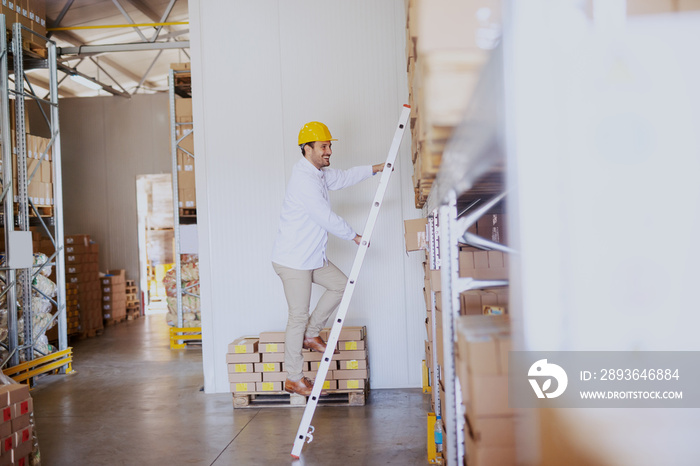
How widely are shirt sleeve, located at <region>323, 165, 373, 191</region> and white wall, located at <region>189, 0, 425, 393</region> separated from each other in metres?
0.70

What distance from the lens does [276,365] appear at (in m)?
5.08

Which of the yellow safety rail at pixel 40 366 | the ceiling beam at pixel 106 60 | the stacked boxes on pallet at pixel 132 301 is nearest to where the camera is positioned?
the yellow safety rail at pixel 40 366

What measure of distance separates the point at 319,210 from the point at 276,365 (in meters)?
1.57

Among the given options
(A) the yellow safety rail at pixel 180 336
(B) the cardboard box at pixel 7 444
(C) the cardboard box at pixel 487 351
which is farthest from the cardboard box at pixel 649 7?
(A) the yellow safety rail at pixel 180 336

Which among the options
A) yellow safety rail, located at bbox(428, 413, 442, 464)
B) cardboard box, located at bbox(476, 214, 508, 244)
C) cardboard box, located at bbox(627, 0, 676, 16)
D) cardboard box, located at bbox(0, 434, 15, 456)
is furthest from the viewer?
cardboard box, located at bbox(476, 214, 508, 244)

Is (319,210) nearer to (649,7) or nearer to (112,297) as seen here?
(649,7)

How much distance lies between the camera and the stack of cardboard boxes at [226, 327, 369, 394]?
16.4ft

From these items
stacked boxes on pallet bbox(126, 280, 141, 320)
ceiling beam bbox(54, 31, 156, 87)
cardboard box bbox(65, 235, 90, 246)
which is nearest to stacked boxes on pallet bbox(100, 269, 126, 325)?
stacked boxes on pallet bbox(126, 280, 141, 320)

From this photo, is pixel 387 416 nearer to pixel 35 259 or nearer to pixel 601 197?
pixel 601 197

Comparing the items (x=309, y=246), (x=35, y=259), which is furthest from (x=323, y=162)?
(x=35, y=259)

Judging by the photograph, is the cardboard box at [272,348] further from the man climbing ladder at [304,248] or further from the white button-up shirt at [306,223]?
the white button-up shirt at [306,223]

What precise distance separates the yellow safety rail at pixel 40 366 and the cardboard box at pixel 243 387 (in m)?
2.54

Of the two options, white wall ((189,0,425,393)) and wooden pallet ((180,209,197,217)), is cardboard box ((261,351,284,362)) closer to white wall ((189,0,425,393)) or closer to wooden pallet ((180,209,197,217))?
white wall ((189,0,425,393))

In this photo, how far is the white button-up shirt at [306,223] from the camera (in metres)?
4.34
